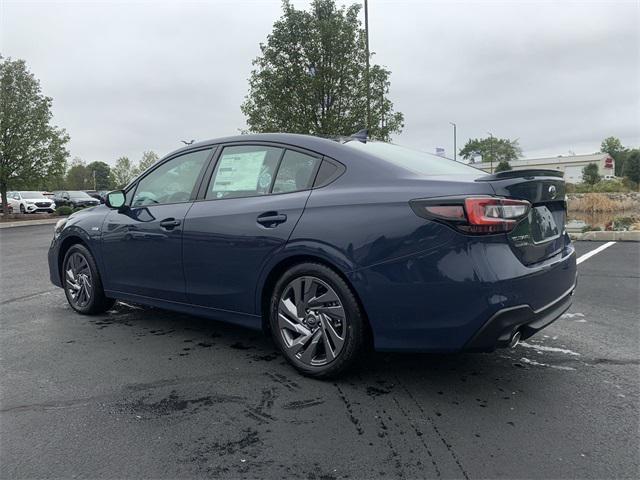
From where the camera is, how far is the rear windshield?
3.27 meters

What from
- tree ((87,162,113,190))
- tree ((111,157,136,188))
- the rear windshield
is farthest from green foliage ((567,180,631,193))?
tree ((87,162,113,190))

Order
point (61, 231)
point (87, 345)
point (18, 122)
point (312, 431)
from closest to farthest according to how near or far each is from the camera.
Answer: point (312, 431), point (87, 345), point (61, 231), point (18, 122)

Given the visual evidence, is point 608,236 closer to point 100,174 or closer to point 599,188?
point 599,188

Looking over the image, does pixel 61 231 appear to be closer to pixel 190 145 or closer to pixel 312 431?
pixel 190 145

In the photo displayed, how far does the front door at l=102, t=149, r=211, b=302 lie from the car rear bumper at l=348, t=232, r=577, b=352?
1.65 meters

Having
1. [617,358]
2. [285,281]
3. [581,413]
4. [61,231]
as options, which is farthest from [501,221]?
[61,231]

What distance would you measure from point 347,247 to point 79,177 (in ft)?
311

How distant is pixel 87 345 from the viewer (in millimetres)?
4016

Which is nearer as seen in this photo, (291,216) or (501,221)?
(501,221)

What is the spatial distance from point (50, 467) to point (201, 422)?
73 cm

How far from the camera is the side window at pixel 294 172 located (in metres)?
3.35

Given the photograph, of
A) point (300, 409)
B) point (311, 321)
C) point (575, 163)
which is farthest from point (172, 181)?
point (575, 163)

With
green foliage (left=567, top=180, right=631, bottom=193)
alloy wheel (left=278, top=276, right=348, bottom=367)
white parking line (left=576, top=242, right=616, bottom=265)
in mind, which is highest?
green foliage (left=567, top=180, right=631, bottom=193)

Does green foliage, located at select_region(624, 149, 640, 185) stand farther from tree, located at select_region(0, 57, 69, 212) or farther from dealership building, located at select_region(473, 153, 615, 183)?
tree, located at select_region(0, 57, 69, 212)
